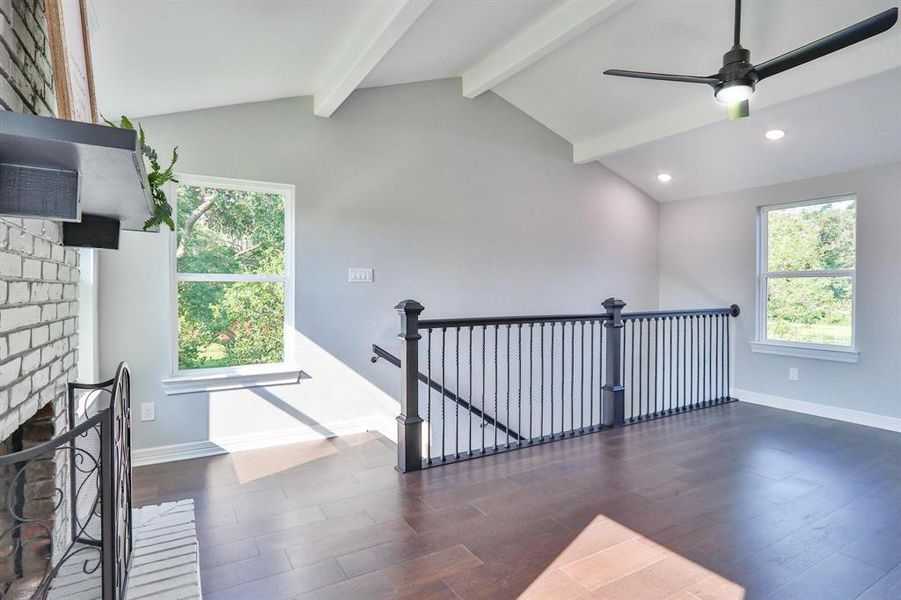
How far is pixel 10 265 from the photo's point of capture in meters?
1.39

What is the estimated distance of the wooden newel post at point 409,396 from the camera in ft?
10.4

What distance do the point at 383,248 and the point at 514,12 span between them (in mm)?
2001

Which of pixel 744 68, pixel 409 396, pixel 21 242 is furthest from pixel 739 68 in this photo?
pixel 21 242

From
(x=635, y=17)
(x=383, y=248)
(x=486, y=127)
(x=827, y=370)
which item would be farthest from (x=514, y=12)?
(x=827, y=370)

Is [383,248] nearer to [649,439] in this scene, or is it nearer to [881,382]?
[649,439]

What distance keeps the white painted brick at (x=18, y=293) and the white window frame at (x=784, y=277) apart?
5.68m

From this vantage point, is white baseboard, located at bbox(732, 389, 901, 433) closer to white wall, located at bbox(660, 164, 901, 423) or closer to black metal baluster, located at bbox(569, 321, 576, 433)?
white wall, located at bbox(660, 164, 901, 423)

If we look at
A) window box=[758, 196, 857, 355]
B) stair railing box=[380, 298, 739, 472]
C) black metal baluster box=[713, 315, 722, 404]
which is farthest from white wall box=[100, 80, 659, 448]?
window box=[758, 196, 857, 355]

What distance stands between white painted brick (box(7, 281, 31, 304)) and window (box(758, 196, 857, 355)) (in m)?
5.71

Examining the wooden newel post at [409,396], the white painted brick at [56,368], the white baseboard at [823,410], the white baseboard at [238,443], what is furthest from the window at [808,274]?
the white painted brick at [56,368]

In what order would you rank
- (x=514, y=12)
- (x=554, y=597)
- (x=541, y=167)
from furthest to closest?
1. (x=541, y=167)
2. (x=514, y=12)
3. (x=554, y=597)

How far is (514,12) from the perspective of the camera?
3.35 m

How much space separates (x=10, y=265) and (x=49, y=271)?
16.1 inches

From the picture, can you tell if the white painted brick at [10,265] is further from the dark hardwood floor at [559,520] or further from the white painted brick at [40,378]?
the dark hardwood floor at [559,520]
